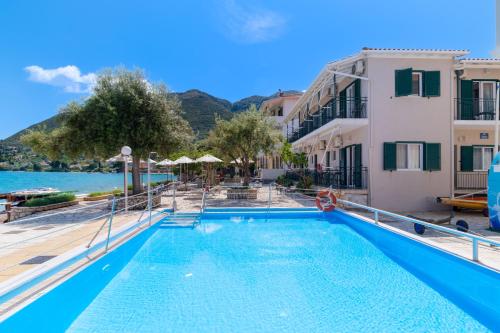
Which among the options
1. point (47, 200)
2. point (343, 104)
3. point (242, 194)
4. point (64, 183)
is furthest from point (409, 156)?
point (64, 183)

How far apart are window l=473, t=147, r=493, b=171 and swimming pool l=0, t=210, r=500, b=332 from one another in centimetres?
1028

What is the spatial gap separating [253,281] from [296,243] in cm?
317

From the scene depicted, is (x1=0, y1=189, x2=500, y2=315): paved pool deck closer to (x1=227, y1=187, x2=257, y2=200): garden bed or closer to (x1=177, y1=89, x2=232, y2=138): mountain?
(x1=227, y1=187, x2=257, y2=200): garden bed

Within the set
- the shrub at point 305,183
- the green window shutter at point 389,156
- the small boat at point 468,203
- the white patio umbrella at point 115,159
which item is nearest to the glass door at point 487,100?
the small boat at point 468,203

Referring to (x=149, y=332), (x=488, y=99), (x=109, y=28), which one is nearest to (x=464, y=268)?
(x=149, y=332)

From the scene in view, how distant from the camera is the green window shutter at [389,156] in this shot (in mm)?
13969

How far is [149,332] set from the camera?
439cm

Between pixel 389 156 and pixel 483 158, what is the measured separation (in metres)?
5.55

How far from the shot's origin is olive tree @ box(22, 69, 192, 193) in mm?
13406

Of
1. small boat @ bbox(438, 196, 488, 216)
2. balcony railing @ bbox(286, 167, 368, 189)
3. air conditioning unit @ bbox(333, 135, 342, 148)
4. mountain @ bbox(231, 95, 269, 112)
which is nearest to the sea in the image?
balcony railing @ bbox(286, 167, 368, 189)

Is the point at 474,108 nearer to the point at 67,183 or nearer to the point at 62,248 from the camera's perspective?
the point at 62,248

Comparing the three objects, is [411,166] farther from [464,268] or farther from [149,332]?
[149,332]

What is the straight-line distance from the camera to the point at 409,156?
14398 mm

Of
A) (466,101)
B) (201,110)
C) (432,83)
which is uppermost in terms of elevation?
(201,110)
